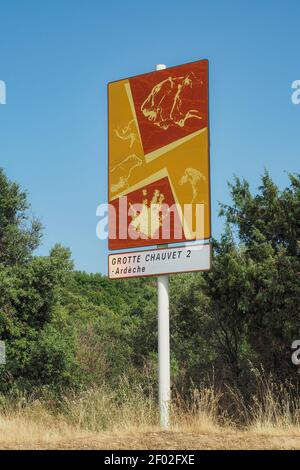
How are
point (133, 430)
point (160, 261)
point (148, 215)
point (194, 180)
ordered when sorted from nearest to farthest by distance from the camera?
point (133, 430)
point (194, 180)
point (160, 261)
point (148, 215)

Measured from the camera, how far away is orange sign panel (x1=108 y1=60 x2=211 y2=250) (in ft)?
38.0

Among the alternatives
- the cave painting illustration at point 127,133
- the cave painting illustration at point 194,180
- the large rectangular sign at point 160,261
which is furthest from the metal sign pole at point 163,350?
the cave painting illustration at point 127,133

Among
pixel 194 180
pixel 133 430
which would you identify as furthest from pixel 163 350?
pixel 194 180

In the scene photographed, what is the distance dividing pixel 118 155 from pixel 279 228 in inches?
212

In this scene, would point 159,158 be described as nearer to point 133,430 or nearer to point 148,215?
point 148,215

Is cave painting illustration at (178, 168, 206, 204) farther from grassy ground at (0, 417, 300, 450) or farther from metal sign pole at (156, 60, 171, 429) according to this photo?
grassy ground at (0, 417, 300, 450)

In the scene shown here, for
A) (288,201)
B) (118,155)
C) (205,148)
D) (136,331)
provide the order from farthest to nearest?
1. (136,331)
2. (288,201)
3. (118,155)
4. (205,148)

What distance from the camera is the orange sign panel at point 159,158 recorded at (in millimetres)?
11594

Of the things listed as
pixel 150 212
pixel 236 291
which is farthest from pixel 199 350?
pixel 150 212

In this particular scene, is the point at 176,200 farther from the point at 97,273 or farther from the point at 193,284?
the point at 97,273

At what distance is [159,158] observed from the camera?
12023 mm

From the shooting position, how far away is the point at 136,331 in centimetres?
3017

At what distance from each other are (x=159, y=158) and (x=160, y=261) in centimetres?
181

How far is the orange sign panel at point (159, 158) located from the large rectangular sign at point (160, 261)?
0.19 metres
